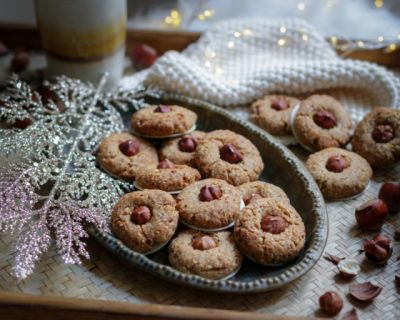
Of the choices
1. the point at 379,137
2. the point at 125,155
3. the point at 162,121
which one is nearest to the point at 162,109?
the point at 162,121

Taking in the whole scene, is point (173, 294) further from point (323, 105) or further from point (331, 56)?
point (331, 56)

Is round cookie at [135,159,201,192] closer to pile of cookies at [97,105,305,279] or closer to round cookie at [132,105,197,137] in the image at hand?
pile of cookies at [97,105,305,279]

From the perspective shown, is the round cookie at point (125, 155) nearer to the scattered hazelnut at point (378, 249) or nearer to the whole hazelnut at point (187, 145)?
the whole hazelnut at point (187, 145)

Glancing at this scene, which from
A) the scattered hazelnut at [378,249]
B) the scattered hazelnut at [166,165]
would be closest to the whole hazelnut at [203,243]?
the scattered hazelnut at [166,165]

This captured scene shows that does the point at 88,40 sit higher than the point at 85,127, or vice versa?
the point at 88,40

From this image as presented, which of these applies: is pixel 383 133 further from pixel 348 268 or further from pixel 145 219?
pixel 145 219

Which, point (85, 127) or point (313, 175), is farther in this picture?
point (85, 127)

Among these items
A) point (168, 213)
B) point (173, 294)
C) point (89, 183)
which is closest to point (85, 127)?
point (89, 183)

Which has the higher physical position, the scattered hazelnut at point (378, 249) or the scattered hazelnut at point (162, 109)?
the scattered hazelnut at point (162, 109)

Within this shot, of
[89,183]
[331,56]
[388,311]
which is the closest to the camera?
A: [388,311]
